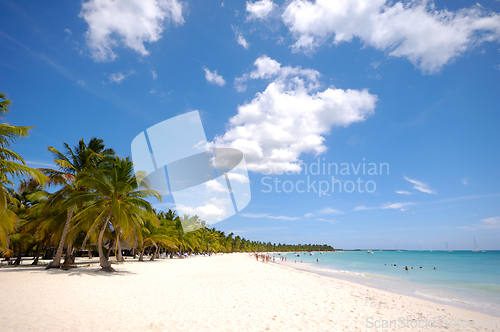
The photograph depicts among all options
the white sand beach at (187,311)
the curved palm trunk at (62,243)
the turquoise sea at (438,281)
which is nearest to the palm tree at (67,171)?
the curved palm trunk at (62,243)

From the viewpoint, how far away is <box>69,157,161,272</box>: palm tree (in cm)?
1326

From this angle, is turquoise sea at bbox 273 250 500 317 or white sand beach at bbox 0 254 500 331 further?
turquoise sea at bbox 273 250 500 317

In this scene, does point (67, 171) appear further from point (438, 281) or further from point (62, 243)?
point (438, 281)

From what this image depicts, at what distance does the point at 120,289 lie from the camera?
30.7 ft

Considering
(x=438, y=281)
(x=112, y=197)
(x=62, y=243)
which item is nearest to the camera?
(x=112, y=197)

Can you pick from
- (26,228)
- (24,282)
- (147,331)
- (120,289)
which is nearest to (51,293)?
(120,289)

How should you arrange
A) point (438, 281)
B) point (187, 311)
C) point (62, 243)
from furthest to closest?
point (438, 281), point (62, 243), point (187, 311)

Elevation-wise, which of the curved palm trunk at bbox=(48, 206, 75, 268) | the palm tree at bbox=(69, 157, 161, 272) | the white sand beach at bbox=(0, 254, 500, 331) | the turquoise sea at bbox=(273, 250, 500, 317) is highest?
the palm tree at bbox=(69, 157, 161, 272)

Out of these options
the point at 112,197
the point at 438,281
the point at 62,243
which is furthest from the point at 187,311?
the point at 438,281

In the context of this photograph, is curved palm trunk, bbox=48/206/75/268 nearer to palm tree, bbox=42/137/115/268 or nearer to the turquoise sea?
palm tree, bbox=42/137/115/268

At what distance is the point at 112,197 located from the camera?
13859mm

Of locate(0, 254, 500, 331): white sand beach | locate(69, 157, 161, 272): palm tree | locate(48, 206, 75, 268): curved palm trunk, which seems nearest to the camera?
locate(0, 254, 500, 331): white sand beach

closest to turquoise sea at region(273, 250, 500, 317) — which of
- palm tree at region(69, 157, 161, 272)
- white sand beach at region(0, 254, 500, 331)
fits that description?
white sand beach at region(0, 254, 500, 331)

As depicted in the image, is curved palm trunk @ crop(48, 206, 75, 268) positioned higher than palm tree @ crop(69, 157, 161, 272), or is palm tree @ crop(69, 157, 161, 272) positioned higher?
palm tree @ crop(69, 157, 161, 272)
